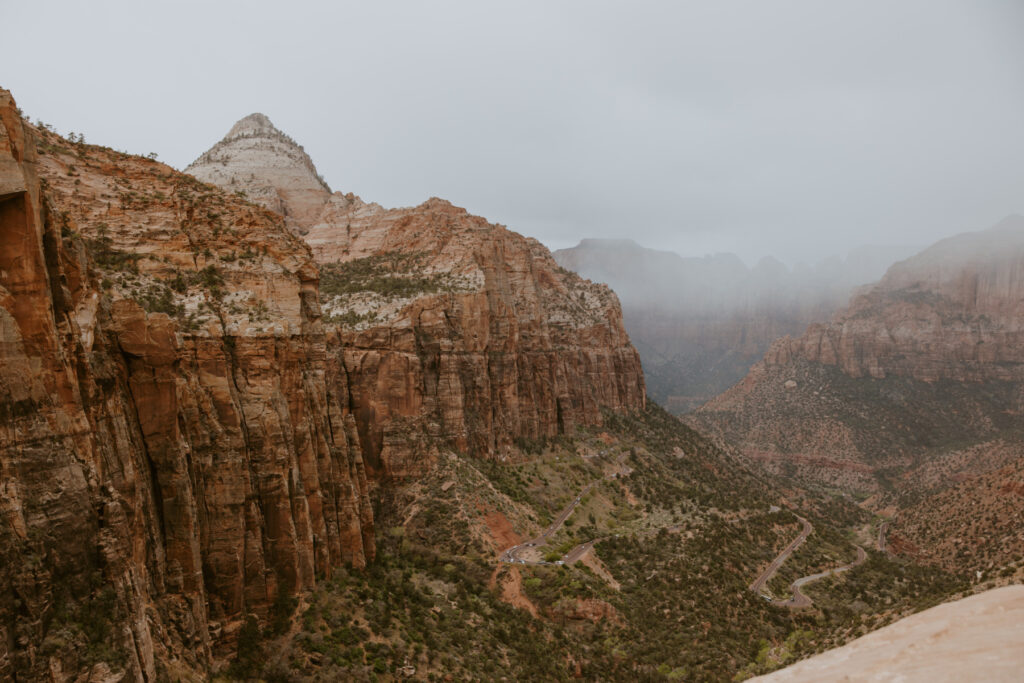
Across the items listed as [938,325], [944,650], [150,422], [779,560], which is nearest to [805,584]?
[779,560]

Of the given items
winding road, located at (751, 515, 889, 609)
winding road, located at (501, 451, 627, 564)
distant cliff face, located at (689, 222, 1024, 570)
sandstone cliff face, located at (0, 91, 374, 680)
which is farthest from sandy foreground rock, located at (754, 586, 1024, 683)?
distant cliff face, located at (689, 222, 1024, 570)

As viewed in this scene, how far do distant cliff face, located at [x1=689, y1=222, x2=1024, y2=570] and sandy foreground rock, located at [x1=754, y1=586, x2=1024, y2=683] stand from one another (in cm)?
8466

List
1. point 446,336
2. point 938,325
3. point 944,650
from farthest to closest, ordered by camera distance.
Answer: point 938,325
point 446,336
point 944,650

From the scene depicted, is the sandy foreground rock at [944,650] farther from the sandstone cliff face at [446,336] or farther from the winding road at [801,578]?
the winding road at [801,578]

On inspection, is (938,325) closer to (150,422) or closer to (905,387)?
(905,387)

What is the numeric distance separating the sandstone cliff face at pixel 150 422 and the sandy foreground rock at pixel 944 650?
1726cm

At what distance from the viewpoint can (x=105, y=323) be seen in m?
20.0

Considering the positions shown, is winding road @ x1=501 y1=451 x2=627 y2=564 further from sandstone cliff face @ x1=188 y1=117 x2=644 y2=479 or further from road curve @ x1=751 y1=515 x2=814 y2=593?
road curve @ x1=751 y1=515 x2=814 y2=593

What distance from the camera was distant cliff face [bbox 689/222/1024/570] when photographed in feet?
408

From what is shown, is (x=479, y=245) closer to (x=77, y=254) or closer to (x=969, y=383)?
(x=77, y=254)

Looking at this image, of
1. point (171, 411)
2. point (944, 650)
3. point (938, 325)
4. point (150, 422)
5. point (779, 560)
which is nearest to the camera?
point (944, 650)

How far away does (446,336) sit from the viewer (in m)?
57.2

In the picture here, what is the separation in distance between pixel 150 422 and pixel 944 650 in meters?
23.2

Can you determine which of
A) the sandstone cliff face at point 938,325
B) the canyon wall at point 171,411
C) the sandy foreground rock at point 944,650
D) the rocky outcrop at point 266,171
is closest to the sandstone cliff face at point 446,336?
the canyon wall at point 171,411
